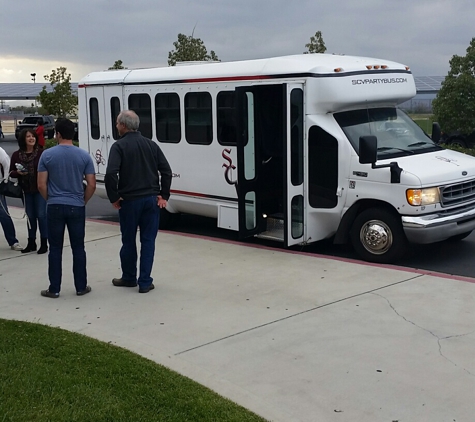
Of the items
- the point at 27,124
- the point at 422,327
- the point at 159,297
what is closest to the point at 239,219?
the point at 159,297

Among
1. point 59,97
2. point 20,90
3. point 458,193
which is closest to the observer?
point 458,193

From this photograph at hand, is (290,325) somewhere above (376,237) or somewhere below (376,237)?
below

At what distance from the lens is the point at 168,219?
37.4 ft

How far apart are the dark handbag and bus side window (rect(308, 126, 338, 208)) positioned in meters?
3.83

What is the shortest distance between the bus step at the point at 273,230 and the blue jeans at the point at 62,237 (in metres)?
3.00

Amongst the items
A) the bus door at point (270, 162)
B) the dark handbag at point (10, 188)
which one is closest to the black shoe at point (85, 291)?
the dark handbag at point (10, 188)

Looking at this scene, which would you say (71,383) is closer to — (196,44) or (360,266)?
(360,266)

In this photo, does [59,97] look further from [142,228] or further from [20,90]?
[142,228]

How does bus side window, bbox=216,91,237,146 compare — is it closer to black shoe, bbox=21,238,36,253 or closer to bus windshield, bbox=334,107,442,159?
bus windshield, bbox=334,107,442,159

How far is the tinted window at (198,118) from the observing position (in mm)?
10211

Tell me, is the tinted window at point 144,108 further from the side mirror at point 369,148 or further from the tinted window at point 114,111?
the side mirror at point 369,148

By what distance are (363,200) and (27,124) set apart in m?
34.7

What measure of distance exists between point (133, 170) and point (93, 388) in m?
2.85

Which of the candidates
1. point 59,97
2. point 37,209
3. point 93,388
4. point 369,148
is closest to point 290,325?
point 93,388
